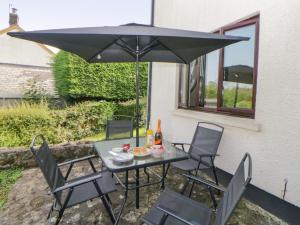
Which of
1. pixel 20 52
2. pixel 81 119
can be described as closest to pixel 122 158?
pixel 81 119

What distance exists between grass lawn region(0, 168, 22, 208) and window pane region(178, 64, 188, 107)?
3500 mm

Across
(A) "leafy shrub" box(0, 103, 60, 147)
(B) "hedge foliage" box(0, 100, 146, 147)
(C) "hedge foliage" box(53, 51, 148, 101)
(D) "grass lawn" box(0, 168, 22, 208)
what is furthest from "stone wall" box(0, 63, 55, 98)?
(D) "grass lawn" box(0, 168, 22, 208)

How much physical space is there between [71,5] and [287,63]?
10832 millimetres

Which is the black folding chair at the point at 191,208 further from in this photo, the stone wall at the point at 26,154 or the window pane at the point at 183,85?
the stone wall at the point at 26,154

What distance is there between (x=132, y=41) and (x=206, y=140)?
1.95 metres

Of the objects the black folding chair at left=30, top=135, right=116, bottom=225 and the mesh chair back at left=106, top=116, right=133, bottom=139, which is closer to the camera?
the black folding chair at left=30, top=135, right=116, bottom=225

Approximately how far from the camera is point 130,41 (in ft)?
9.74

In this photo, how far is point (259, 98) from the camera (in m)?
2.93

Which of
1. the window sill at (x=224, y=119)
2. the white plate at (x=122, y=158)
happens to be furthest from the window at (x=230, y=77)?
the white plate at (x=122, y=158)

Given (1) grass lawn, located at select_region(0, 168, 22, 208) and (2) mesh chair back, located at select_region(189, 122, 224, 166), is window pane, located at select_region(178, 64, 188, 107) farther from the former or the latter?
(1) grass lawn, located at select_region(0, 168, 22, 208)

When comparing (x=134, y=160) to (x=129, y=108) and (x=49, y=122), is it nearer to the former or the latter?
(x=49, y=122)

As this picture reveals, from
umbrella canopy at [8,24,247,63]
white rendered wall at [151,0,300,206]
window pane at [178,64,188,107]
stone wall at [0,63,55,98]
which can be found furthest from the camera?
stone wall at [0,63,55,98]

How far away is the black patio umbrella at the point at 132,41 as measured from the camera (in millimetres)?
2000

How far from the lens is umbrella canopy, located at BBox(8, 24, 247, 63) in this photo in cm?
200
